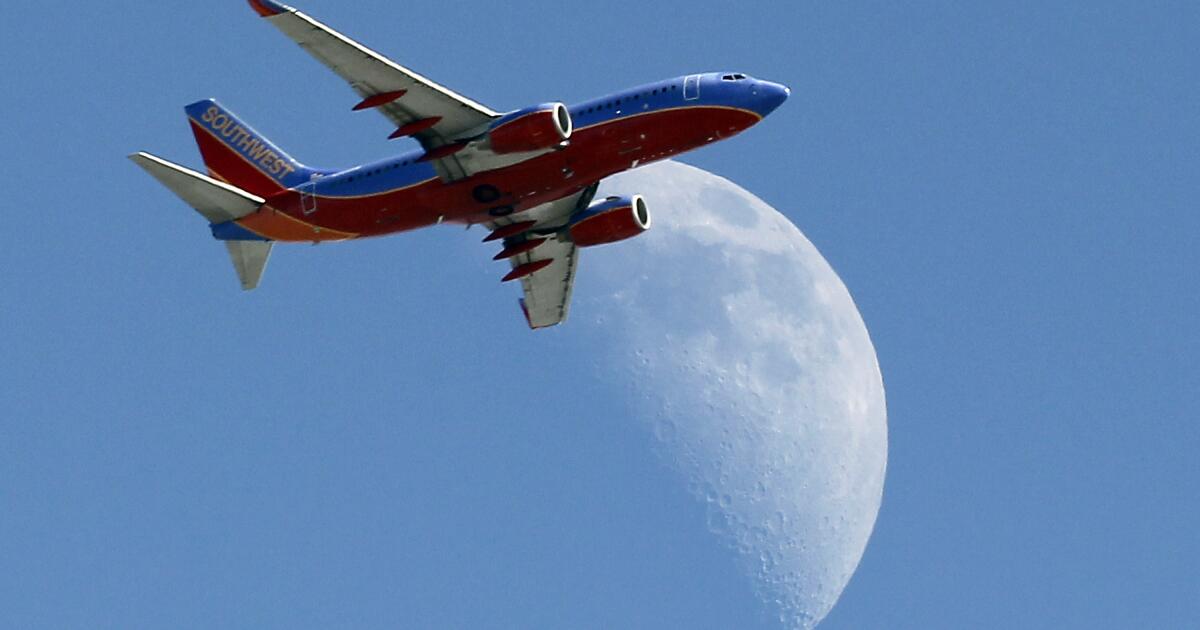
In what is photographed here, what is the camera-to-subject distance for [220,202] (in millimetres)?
81000

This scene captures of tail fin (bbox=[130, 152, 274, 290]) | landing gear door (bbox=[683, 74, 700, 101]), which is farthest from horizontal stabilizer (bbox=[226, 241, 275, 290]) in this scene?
landing gear door (bbox=[683, 74, 700, 101])

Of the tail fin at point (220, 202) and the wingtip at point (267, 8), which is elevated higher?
the wingtip at point (267, 8)

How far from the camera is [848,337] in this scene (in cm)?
8912

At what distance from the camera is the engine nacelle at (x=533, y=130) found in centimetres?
7494

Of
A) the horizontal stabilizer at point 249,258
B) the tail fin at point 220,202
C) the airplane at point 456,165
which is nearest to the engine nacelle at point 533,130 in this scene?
the airplane at point 456,165

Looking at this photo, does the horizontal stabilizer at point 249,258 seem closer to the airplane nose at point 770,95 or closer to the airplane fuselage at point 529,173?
the airplane fuselage at point 529,173

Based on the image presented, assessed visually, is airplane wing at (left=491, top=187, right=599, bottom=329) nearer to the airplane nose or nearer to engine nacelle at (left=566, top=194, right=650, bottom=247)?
engine nacelle at (left=566, top=194, right=650, bottom=247)

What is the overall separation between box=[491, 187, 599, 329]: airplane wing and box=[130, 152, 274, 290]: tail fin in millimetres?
8694

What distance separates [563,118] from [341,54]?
7.42 metres

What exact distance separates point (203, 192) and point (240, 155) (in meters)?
5.16

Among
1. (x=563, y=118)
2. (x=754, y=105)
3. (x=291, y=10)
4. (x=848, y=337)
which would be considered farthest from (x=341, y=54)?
(x=848, y=337)

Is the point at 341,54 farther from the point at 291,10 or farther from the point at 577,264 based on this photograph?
the point at 577,264

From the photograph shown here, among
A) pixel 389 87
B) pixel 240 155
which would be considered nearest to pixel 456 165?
pixel 389 87

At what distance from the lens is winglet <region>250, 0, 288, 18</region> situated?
72625 mm
